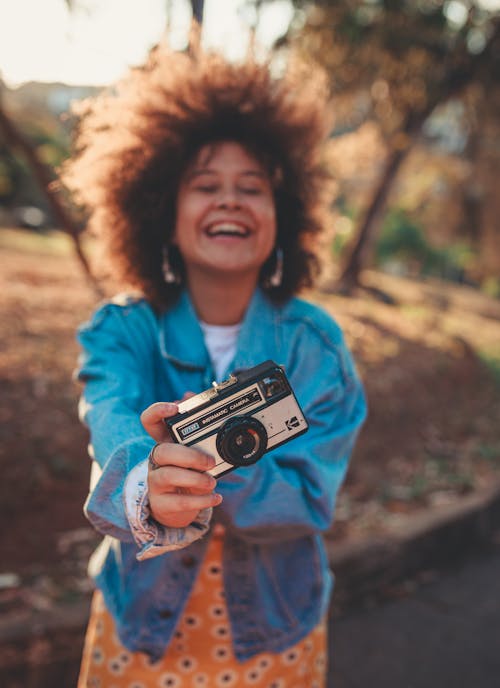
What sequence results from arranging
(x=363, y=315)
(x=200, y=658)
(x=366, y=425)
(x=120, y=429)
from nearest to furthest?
(x=120, y=429), (x=200, y=658), (x=366, y=425), (x=363, y=315)

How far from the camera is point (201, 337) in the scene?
74.5 inches

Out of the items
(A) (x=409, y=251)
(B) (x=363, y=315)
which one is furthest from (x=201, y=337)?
(A) (x=409, y=251)

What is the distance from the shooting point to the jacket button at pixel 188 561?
1.71 meters

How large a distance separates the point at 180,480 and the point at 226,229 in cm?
92

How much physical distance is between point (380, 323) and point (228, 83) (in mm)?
6527

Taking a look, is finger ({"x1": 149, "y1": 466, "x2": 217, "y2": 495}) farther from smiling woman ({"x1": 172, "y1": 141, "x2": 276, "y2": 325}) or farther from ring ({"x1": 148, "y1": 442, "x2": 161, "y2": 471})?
smiling woman ({"x1": 172, "y1": 141, "x2": 276, "y2": 325})

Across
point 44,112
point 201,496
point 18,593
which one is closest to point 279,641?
point 201,496

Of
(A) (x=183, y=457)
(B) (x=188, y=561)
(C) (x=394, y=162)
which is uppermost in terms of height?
(C) (x=394, y=162)

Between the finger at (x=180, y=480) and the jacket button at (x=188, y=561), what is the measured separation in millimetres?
574

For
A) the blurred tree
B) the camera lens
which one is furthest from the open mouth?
the blurred tree

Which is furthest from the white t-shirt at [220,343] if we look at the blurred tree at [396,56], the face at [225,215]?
the blurred tree at [396,56]

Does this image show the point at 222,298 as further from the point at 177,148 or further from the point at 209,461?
the point at 209,461

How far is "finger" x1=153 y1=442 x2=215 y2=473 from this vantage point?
117 centimetres

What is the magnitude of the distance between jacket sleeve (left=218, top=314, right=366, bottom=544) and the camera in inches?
11.0
